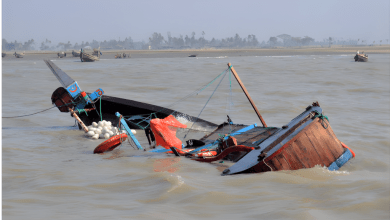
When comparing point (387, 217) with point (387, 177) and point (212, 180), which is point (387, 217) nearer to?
point (387, 177)

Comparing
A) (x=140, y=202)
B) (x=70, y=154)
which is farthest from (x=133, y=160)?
(x=140, y=202)

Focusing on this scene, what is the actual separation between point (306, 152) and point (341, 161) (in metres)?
0.89

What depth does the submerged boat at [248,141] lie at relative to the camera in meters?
5.77

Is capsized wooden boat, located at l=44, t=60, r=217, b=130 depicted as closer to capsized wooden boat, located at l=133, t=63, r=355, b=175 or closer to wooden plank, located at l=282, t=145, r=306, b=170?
capsized wooden boat, located at l=133, t=63, r=355, b=175

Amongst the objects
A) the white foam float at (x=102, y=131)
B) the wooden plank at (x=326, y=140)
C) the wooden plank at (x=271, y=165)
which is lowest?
the white foam float at (x=102, y=131)

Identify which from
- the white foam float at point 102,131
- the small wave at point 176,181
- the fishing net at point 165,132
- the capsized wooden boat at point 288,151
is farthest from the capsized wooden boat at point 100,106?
the small wave at point 176,181

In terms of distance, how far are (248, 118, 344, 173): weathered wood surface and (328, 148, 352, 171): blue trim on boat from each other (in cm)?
6

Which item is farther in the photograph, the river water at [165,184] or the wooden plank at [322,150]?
the wooden plank at [322,150]

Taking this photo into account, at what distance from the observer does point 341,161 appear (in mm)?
6316

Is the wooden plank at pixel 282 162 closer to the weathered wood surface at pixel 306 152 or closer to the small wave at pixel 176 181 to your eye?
the weathered wood surface at pixel 306 152

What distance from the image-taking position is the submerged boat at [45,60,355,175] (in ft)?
18.9

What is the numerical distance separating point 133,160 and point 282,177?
2.94m

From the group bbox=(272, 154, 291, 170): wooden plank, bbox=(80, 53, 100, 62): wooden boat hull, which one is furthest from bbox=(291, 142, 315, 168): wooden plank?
bbox=(80, 53, 100, 62): wooden boat hull

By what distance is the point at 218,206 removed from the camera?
472 centimetres
